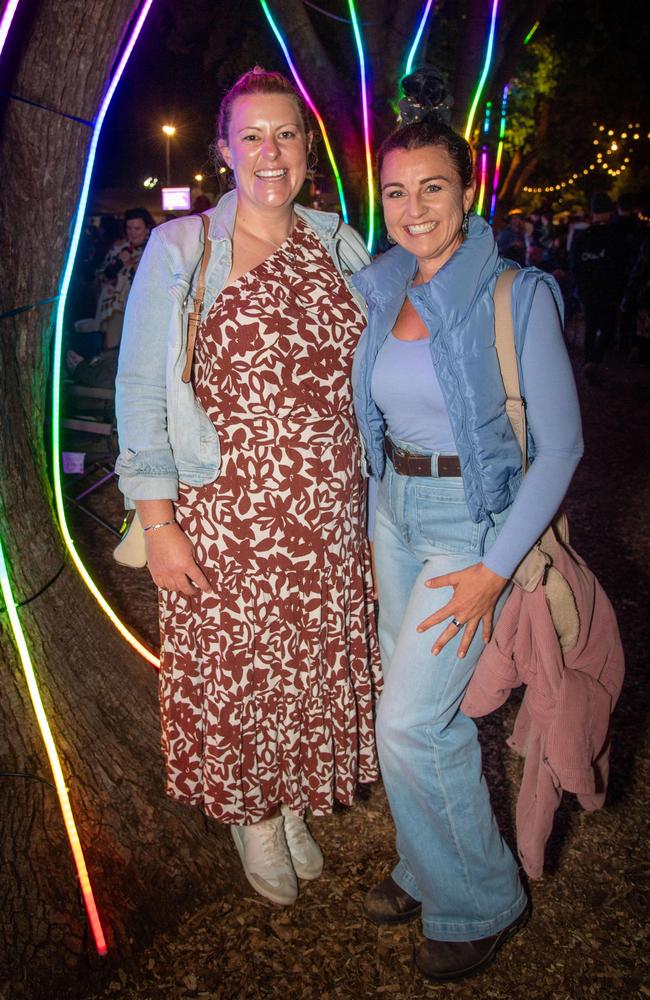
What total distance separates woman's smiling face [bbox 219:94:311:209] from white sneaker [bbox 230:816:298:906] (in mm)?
1912

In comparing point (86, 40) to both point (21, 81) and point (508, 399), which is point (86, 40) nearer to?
point (21, 81)

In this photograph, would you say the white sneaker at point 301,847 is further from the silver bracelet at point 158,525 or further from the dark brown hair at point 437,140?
the dark brown hair at point 437,140

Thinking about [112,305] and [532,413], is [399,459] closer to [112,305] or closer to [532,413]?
[532,413]

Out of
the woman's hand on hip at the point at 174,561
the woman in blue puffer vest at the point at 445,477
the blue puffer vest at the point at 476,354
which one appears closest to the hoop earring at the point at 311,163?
the woman in blue puffer vest at the point at 445,477

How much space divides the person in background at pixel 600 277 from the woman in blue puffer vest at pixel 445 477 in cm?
841

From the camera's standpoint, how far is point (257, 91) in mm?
2320

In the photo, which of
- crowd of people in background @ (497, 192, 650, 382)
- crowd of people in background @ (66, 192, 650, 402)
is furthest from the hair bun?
crowd of people in background @ (497, 192, 650, 382)

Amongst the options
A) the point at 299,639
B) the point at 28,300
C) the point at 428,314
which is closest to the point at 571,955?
the point at 299,639

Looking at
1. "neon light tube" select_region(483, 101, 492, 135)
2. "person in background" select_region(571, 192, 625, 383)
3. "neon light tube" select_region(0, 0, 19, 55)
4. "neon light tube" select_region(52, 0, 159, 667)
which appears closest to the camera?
"neon light tube" select_region(0, 0, 19, 55)

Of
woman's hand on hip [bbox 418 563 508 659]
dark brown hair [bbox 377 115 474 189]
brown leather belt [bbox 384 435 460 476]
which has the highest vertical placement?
dark brown hair [bbox 377 115 474 189]

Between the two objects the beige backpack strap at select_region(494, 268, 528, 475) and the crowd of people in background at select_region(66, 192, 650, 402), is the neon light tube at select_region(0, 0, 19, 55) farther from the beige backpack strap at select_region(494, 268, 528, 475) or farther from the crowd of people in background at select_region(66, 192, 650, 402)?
the crowd of people in background at select_region(66, 192, 650, 402)

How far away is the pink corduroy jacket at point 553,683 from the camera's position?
7.07 feet

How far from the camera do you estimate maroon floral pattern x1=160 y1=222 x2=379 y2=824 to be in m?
2.26

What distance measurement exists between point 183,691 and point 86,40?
5.93 ft
